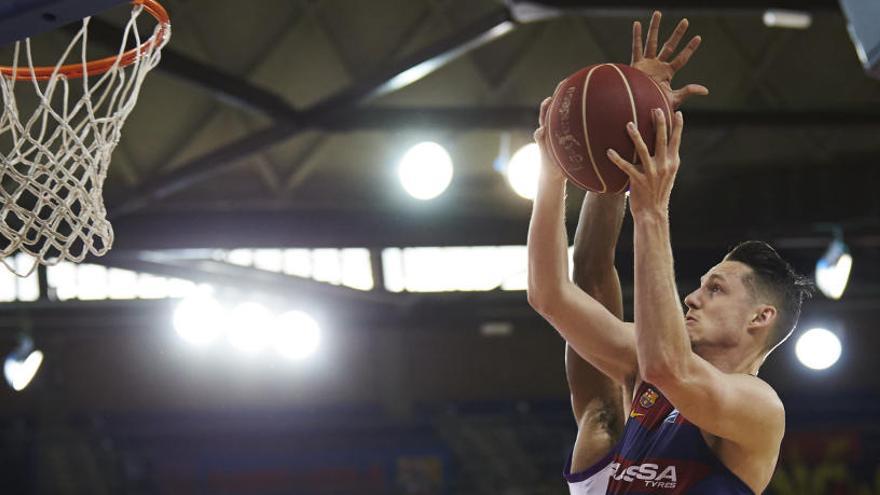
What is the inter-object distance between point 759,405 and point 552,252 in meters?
0.70

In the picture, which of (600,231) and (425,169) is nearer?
(600,231)

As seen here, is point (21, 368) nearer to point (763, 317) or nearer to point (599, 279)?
point (599, 279)

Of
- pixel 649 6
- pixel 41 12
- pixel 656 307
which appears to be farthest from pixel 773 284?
pixel 649 6

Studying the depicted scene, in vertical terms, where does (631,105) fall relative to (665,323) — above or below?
above

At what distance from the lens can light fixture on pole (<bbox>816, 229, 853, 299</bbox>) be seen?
9109 millimetres

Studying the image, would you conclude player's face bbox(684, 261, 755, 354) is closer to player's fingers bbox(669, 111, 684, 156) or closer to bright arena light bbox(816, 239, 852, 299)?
player's fingers bbox(669, 111, 684, 156)

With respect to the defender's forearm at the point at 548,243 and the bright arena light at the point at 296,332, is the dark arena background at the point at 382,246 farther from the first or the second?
the defender's forearm at the point at 548,243

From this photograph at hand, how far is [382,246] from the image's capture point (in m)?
8.97

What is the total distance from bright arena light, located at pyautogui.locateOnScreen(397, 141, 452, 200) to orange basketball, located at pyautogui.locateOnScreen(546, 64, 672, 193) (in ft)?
16.4

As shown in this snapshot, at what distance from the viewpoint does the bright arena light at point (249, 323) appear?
10766 millimetres

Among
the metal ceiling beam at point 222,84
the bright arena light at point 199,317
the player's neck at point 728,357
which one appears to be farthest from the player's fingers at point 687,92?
the bright arena light at point 199,317

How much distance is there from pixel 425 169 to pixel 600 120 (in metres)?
5.25

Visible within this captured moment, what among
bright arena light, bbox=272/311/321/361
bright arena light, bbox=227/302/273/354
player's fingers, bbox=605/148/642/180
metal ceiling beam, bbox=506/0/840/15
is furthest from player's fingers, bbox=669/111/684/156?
bright arena light, bbox=272/311/321/361

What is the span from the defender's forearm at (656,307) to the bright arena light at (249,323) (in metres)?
8.32
